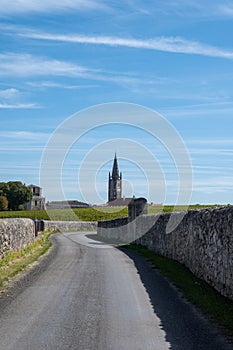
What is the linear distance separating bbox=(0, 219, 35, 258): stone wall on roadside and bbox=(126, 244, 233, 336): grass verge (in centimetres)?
605

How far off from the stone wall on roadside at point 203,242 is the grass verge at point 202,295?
0.69ft

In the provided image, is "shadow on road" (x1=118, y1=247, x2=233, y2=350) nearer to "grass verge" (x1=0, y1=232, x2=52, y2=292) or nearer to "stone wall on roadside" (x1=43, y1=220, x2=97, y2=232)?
"grass verge" (x1=0, y1=232, x2=52, y2=292)

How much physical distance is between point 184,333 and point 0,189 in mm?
127903

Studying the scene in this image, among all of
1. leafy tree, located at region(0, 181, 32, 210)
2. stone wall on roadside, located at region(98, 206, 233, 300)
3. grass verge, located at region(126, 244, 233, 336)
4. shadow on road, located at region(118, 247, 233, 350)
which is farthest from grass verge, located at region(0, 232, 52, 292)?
leafy tree, located at region(0, 181, 32, 210)

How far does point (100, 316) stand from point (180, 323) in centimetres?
145

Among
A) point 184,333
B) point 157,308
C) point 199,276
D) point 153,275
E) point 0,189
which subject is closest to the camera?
point 184,333

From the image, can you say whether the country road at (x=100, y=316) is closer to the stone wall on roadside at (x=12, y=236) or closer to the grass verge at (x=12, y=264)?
the grass verge at (x=12, y=264)

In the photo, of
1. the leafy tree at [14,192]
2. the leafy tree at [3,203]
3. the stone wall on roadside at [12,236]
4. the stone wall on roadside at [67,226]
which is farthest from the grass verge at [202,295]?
the leafy tree at [14,192]

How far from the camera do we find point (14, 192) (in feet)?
437

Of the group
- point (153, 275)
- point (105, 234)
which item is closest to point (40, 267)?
point (153, 275)

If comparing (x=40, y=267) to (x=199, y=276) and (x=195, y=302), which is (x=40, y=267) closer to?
(x=199, y=276)

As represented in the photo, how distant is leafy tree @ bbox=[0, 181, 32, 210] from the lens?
13262 cm

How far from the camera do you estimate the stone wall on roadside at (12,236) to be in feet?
65.5

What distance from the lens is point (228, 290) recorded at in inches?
440
